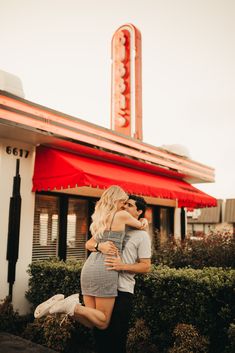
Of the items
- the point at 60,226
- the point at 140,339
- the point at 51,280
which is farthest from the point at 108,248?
the point at 60,226

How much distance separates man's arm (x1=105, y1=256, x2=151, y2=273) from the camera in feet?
9.71

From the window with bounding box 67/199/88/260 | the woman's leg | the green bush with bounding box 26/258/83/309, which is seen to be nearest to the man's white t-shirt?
the woman's leg

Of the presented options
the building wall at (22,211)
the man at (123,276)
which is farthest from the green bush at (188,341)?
the building wall at (22,211)

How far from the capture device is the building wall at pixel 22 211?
21.0 ft

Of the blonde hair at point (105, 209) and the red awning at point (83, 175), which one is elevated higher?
the red awning at point (83, 175)

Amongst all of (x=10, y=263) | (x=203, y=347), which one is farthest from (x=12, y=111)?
(x=203, y=347)

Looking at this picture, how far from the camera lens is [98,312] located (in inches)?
113

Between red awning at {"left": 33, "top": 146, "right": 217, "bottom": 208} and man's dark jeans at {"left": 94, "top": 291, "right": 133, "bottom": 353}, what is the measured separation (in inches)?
130

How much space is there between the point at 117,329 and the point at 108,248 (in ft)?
2.29

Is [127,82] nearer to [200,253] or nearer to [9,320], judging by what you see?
[200,253]

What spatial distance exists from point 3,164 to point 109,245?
13.8 ft

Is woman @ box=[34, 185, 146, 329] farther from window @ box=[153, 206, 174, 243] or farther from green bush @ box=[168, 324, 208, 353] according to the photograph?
window @ box=[153, 206, 174, 243]

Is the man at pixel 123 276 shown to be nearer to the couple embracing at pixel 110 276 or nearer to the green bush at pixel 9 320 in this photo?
the couple embracing at pixel 110 276

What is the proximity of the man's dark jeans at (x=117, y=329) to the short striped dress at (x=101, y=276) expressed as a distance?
12 centimetres
